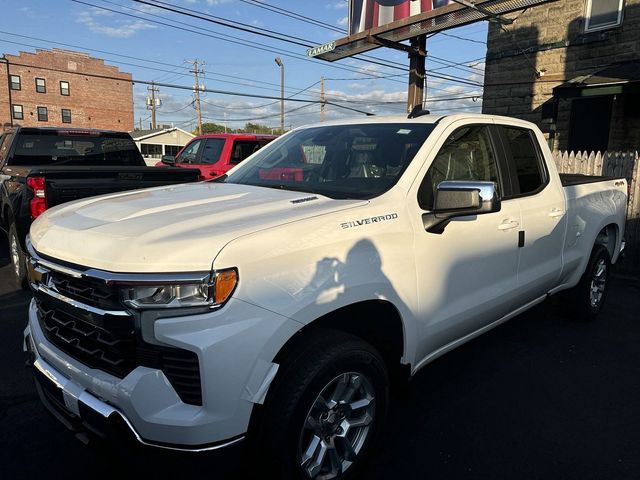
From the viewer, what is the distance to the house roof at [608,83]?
380 inches

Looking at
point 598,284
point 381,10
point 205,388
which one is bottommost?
point 598,284

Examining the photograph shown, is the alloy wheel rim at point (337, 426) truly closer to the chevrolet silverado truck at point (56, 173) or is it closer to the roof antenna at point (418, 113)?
the roof antenna at point (418, 113)

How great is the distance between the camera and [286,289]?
195 centimetres

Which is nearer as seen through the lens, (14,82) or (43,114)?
(14,82)

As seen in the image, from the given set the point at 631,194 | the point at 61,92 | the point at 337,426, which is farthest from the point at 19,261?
the point at 61,92

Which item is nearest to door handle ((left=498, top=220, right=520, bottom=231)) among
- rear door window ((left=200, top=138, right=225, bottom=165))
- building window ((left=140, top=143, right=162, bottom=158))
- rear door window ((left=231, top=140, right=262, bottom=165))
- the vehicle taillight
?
the vehicle taillight

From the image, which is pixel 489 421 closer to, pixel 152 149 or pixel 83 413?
pixel 83 413

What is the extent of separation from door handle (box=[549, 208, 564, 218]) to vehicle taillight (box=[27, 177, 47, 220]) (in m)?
4.41

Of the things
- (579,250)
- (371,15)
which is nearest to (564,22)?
(371,15)

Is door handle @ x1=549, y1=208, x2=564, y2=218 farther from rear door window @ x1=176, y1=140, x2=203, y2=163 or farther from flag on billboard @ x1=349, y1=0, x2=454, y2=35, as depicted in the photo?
rear door window @ x1=176, y1=140, x2=203, y2=163

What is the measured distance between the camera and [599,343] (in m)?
4.38

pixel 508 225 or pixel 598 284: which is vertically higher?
pixel 508 225

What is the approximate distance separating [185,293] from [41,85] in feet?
196

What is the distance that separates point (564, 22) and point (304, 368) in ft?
44.9
